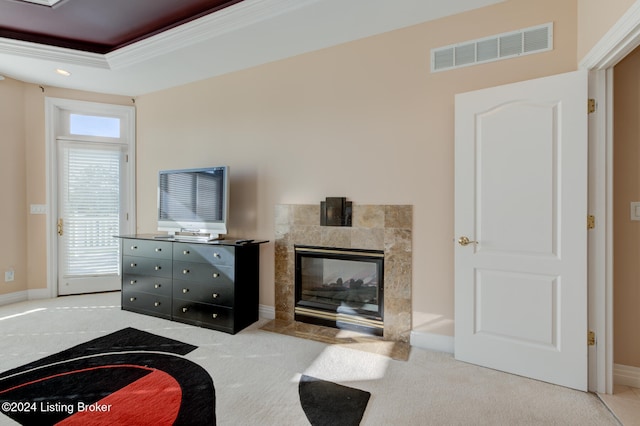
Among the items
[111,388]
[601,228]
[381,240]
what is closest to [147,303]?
[111,388]

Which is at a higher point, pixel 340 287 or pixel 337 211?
pixel 337 211

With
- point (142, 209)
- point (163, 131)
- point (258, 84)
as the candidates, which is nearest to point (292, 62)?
point (258, 84)

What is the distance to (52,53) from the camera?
3264mm

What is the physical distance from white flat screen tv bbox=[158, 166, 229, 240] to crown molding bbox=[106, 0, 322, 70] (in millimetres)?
1247

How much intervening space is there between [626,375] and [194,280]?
358 cm

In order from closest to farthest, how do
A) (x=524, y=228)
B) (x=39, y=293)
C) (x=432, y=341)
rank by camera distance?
(x=524, y=228)
(x=432, y=341)
(x=39, y=293)

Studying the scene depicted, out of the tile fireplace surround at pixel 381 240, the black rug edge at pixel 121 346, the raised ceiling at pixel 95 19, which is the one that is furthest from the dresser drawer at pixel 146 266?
the raised ceiling at pixel 95 19

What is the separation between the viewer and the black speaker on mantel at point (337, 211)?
292 centimetres

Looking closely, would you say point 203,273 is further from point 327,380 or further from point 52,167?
point 52,167

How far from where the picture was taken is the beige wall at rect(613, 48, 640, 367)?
2.03 m

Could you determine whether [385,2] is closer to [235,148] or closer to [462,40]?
[462,40]

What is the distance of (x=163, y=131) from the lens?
4.10 metres

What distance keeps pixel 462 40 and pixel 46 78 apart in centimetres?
484

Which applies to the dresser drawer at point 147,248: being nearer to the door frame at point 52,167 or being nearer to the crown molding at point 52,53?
the door frame at point 52,167
